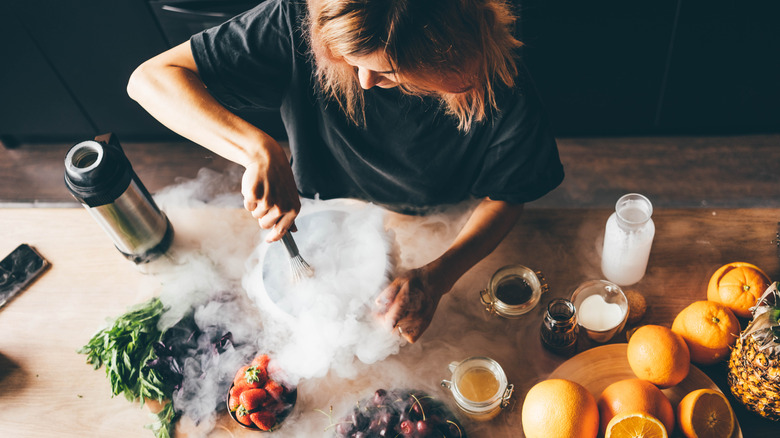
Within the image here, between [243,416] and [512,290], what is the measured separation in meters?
0.59

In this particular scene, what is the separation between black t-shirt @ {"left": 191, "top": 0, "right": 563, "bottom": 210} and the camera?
1.17 meters

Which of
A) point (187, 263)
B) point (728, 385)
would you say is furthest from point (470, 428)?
point (187, 263)

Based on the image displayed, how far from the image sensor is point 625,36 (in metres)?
2.22

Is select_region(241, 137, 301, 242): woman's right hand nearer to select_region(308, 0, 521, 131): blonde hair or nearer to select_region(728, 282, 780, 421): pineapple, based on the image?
select_region(308, 0, 521, 131): blonde hair

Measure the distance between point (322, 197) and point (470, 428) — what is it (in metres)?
0.73

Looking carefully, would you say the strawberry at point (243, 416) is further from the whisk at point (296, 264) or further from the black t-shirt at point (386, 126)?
the black t-shirt at point (386, 126)

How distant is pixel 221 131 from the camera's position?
3.76 ft

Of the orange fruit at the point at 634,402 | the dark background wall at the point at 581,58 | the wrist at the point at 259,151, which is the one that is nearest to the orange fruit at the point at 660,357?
the orange fruit at the point at 634,402

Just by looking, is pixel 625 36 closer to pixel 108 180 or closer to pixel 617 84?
pixel 617 84

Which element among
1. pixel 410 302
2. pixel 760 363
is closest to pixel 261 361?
pixel 410 302

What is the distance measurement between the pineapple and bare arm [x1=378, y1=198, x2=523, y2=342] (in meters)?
0.48

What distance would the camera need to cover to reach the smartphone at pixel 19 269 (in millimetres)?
1332

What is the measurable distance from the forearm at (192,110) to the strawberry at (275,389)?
43cm

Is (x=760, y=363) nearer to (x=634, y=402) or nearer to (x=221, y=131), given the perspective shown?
(x=634, y=402)
